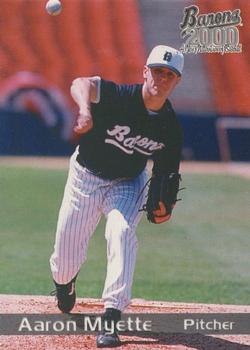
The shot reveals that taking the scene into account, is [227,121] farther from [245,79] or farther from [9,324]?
[9,324]

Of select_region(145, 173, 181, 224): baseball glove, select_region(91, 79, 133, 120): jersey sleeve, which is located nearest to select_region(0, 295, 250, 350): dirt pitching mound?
select_region(145, 173, 181, 224): baseball glove

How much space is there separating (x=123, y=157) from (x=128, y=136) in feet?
0.36

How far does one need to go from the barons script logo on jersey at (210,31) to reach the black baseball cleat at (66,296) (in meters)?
1.37

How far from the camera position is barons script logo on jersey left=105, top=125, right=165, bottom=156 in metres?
4.40

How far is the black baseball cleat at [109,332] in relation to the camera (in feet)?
13.6

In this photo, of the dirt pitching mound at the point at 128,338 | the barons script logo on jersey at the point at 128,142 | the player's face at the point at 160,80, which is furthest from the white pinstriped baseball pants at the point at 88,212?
the player's face at the point at 160,80

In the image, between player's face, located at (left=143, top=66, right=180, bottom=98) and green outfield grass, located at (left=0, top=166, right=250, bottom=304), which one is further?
green outfield grass, located at (left=0, top=166, right=250, bottom=304)

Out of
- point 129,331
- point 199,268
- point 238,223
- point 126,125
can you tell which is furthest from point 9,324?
point 238,223

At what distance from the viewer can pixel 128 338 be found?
172 inches

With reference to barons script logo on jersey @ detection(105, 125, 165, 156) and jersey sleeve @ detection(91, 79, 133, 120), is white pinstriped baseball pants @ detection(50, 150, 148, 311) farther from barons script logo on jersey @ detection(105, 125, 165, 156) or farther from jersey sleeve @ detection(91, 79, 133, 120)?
jersey sleeve @ detection(91, 79, 133, 120)

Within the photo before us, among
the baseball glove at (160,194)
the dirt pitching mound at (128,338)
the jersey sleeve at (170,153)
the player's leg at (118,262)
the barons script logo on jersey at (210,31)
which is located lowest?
the dirt pitching mound at (128,338)

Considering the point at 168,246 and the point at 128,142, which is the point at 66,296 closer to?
the point at 128,142

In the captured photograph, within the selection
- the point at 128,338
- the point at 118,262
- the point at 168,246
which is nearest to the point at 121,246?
the point at 118,262

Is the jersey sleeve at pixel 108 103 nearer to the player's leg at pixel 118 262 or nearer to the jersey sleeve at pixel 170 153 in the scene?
the jersey sleeve at pixel 170 153
